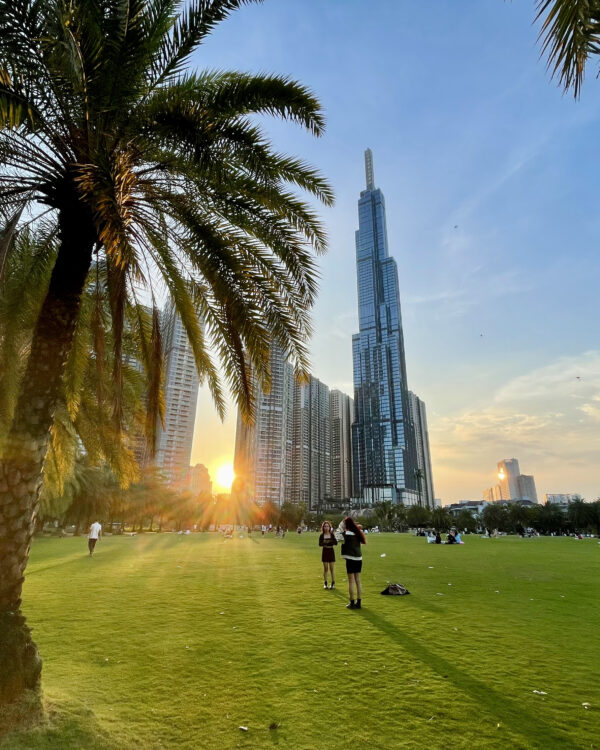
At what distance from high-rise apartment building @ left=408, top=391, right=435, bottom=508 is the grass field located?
154801 mm

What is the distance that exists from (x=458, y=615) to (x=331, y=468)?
467ft

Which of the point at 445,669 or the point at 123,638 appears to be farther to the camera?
the point at 123,638

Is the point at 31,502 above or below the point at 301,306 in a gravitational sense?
below

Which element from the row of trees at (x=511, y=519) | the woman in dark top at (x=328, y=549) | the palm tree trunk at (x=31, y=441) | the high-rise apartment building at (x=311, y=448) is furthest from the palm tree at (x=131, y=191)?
the high-rise apartment building at (x=311, y=448)

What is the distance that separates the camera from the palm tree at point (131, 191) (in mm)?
4285

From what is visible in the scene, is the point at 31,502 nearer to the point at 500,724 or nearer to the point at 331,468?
the point at 500,724

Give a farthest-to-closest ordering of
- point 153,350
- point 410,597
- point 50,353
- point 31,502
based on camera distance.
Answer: point 410,597
point 153,350
point 50,353
point 31,502

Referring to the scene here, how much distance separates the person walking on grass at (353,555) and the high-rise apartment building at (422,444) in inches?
6086

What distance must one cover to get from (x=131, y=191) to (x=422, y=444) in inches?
7143

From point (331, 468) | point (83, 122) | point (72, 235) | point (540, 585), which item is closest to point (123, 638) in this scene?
point (72, 235)

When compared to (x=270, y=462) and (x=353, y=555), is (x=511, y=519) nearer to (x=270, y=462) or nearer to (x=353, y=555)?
(x=270, y=462)

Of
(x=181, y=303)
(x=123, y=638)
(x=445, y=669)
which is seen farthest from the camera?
(x=181, y=303)

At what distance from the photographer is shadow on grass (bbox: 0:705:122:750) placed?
3480 mm

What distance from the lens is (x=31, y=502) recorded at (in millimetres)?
4469
